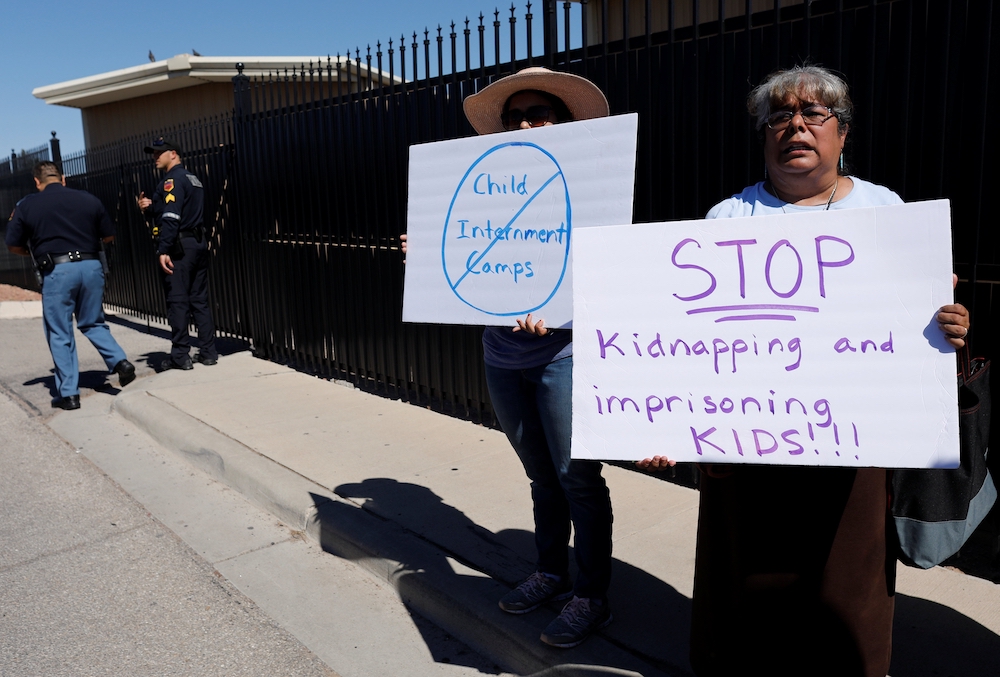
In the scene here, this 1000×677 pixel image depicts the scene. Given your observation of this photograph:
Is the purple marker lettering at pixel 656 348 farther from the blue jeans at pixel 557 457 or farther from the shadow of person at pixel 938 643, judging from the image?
the shadow of person at pixel 938 643

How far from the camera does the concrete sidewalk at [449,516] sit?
9.67 ft

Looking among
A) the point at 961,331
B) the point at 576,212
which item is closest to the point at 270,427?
the point at 576,212

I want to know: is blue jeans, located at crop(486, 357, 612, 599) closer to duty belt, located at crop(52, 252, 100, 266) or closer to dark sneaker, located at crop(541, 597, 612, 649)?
dark sneaker, located at crop(541, 597, 612, 649)

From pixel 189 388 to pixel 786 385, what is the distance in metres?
6.26

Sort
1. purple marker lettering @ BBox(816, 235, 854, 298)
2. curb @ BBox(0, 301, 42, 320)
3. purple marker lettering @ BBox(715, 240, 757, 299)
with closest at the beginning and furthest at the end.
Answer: purple marker lettering @ BBox(816, 235, 854, 298) → purple marker lettering @ BBox(715, 240, 757, 299) → curb @ BBox(0, 301, 42, 320)

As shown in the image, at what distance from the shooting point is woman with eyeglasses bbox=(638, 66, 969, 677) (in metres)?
2.07

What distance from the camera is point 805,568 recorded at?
212cm

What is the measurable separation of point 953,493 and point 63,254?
22.7ft

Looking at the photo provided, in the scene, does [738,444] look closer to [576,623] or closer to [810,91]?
[810,91]

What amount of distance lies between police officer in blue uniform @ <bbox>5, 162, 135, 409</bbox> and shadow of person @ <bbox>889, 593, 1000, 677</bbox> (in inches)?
257

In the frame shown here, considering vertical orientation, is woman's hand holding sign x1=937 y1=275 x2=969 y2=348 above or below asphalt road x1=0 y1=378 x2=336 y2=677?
above

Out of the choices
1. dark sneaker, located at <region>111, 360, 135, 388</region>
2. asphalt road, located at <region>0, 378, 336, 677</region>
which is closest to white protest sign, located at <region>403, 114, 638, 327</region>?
asphalt road, located at <region>0, 378, 336, 677</region>

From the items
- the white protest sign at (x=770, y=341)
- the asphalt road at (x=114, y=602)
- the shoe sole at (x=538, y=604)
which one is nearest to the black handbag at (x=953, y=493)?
the white protest sign at (x=770, y=341)

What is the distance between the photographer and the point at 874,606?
7.07 ft
